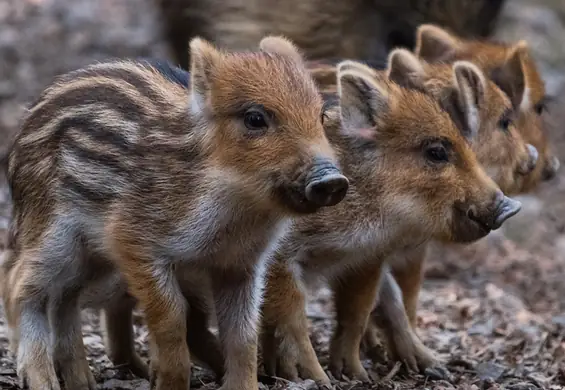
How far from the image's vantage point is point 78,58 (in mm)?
12148

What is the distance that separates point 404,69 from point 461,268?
11.2 feet

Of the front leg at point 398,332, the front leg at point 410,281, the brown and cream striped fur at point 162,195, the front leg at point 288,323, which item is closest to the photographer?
the brown and cream striped fur at point 162,195

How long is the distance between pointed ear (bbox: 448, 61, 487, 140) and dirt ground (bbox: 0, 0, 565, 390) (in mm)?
1223

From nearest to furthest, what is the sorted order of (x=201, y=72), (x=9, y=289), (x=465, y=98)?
(x=201, y=72), (x=9, y=289), (x=465, y=98)

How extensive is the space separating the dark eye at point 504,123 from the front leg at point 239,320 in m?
2.01

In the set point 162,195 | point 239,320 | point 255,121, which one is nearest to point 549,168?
point 239,320

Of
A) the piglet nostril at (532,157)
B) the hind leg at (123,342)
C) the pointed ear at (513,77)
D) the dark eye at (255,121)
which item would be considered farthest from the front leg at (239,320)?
the pointed ear at (513,77)

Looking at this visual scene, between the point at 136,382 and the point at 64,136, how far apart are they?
1.13 meters

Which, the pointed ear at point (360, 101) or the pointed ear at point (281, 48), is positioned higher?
the pointed ear at point (281, 48)

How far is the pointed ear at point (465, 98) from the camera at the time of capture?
226 inches

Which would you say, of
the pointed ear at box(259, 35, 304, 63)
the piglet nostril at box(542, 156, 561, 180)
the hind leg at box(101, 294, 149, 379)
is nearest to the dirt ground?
the hind leg at box(101, 294, 149, 379)

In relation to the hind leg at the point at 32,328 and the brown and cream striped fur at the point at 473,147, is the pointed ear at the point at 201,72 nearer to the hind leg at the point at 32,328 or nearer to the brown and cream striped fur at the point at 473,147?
the hind leg at the point at 32,328

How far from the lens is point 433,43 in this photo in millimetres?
6926

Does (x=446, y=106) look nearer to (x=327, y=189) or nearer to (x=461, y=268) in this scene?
(x=327, y=189)
